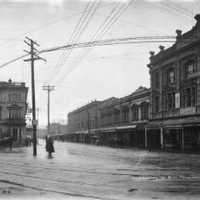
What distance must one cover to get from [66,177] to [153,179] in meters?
3.14

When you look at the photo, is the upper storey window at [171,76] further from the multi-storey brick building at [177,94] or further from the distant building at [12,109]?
the distant building at [12,109]

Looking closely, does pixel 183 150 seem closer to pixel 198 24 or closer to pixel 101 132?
pixel 198 24

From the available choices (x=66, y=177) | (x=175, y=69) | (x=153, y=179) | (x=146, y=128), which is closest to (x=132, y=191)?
(x=153, y=179)

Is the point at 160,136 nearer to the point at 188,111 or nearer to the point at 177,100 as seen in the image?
the point at 177,100

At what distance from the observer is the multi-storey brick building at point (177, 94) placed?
100 feet

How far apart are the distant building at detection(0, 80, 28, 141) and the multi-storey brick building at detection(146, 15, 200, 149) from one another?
95.4ft

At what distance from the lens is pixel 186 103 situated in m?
32.3

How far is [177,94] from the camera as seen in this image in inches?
1336

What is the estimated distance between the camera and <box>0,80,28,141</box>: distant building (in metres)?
60.7

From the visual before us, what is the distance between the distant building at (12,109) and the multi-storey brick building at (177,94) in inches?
1145

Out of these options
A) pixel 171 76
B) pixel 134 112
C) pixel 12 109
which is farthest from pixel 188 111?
pixel 12 109

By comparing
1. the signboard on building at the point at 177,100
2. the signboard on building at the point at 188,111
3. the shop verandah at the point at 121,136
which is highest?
Answer: the signboard on building at the point at 177,100

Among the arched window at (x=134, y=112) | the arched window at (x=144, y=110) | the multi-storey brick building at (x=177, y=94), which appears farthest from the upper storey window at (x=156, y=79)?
the arched window at (x=134, y=112)

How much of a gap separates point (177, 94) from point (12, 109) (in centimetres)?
3564
